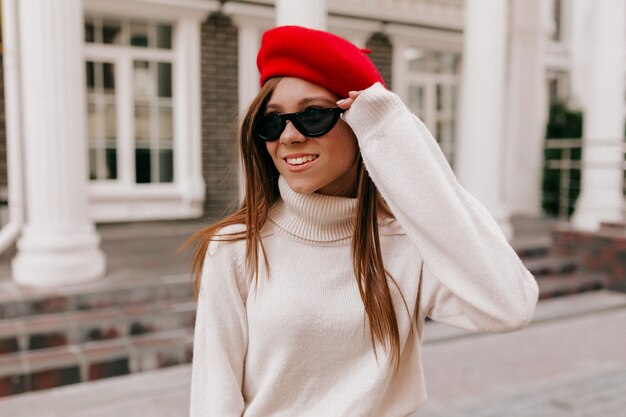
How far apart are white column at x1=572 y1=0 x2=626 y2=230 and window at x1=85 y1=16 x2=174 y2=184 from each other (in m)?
5.45

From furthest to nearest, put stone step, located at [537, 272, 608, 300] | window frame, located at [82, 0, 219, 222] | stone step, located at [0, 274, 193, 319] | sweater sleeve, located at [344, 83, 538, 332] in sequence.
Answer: window frame, located at [82, 0, 219, 222] → stone step, located at [537, 272, 608, 300] → stone step, located at [0, 274, 193, 319] → sweater sleeve, located at [344, 83, 538, 332]

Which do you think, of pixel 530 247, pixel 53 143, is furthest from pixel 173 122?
pixel 530 247

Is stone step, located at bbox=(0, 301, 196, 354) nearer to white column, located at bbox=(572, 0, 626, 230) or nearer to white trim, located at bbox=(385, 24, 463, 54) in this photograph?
white column, located at bbox=(572, 0, 626, 230)

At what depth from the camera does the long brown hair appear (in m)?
1.16

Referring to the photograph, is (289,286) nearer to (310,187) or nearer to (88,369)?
(310,187)

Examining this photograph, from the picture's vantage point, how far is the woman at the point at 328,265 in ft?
3.42

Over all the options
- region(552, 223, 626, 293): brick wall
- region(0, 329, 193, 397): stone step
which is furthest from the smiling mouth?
region(552, 223, 626, 293): brick wall

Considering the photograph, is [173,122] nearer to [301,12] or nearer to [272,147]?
[301,12]

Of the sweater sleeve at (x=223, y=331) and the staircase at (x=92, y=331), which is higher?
the sweater sleeve at (x=223, y=331)

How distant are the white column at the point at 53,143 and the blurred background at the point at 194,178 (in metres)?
0.01

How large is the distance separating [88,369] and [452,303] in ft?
10.7

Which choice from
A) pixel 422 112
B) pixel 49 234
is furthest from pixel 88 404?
pixel 422 112

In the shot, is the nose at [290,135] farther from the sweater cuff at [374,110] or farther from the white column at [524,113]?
the white column at [524,113]

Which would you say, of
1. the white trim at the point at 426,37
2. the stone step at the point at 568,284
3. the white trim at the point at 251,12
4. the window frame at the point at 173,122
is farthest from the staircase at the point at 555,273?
the white trim at the point at 251,12
